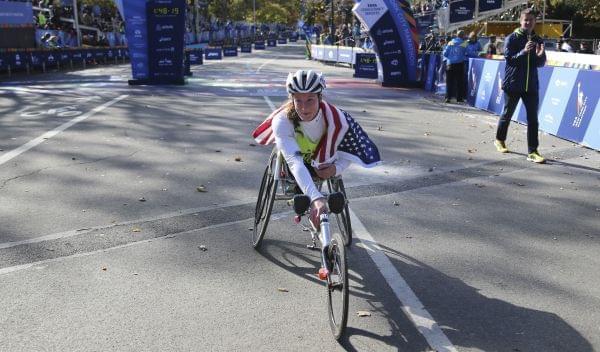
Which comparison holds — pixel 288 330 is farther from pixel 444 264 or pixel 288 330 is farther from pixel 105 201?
pixel 105 201

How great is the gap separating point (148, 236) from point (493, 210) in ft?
12.2

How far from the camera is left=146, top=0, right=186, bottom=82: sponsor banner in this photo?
21.2m

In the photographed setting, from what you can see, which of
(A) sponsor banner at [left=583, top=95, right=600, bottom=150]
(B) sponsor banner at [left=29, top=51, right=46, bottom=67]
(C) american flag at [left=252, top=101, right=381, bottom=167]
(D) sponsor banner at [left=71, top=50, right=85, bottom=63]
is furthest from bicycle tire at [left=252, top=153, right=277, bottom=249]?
(D) sponsor banner at [left=71, top=50, right=85, bottom=63]

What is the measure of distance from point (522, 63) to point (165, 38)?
15.5 meters

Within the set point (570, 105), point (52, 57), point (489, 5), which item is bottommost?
point (570, 105)

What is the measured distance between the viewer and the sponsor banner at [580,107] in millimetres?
10047

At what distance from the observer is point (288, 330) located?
3875 mm

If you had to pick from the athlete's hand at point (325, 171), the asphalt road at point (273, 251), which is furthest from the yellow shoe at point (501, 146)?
the athlete's hand at point (325, 171)

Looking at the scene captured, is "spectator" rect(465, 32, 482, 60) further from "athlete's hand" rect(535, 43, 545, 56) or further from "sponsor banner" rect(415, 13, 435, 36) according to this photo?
"sponsor banner" rect(415, 13, 435, 36)

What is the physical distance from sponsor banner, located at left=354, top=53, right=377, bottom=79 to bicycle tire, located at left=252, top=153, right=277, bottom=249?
73.9ft

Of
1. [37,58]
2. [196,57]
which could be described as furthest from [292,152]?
[196,57]

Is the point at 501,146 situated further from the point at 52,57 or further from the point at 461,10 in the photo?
the point at 52,57

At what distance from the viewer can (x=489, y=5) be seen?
3253 centimetres

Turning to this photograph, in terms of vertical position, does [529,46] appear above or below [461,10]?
below
